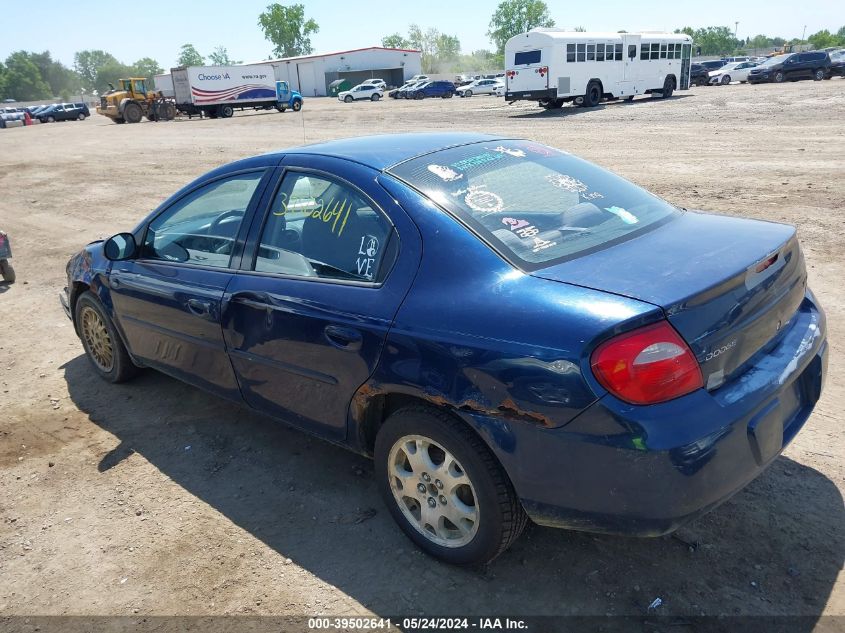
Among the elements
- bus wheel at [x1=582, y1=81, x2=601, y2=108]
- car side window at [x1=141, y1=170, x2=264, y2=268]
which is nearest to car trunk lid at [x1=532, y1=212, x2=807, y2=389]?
car side window at [x1=141, y1=170, x2=264, y2=268]

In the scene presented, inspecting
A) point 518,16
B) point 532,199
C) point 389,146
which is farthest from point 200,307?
point 518,16

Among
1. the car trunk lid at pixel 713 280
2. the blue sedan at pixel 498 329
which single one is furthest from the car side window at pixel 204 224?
the car trunk lid at pixel 713 280

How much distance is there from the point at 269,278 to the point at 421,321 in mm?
989

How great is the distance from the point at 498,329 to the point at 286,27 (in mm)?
148015

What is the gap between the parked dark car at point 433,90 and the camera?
56125 millimetres

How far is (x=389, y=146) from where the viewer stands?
3330mm

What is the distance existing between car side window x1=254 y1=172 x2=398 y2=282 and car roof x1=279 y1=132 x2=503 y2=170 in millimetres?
174

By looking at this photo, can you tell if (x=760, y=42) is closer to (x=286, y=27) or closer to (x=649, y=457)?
(x=286, y=27)

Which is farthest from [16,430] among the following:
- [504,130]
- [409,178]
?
[504,130]

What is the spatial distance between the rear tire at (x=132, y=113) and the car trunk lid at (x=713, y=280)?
1867 inches

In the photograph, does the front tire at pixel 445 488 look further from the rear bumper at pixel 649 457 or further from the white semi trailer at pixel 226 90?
the white semi trailer at pixel 226 90

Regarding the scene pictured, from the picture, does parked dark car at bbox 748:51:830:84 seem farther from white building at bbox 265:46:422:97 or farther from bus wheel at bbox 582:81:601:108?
white building at bbox 265:46:422:97

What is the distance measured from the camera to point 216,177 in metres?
3.74

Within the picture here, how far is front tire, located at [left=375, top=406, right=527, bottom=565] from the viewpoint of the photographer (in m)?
2.52
